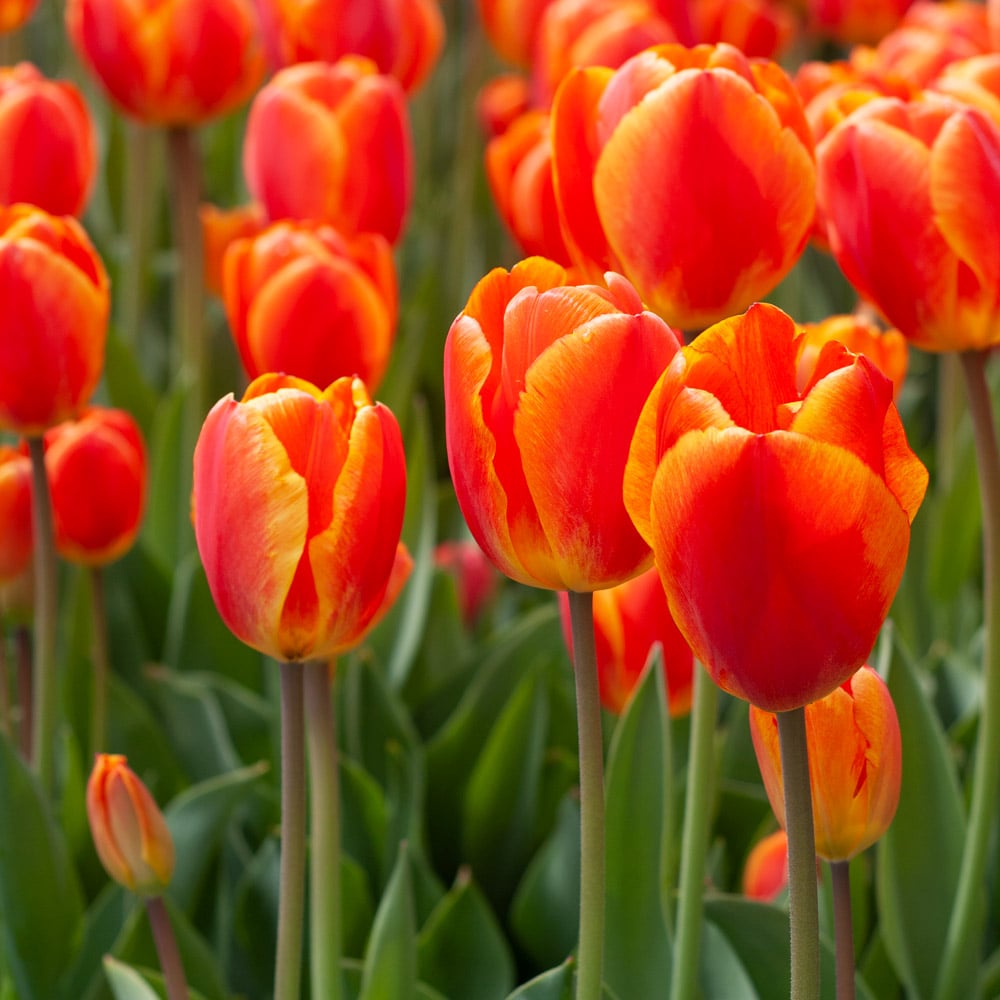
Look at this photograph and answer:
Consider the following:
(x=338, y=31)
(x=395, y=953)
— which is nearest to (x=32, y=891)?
(x=395, y=953)

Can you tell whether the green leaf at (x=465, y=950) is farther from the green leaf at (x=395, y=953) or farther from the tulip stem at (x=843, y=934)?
the tulip stem at (x=843, y=934)

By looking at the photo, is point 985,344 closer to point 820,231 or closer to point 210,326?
point 820,231

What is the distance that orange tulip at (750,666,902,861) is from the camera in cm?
55

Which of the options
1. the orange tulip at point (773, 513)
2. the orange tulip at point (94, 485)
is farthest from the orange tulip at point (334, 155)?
the orange tulip at point (773, 513)

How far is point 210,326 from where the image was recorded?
1.66 meters

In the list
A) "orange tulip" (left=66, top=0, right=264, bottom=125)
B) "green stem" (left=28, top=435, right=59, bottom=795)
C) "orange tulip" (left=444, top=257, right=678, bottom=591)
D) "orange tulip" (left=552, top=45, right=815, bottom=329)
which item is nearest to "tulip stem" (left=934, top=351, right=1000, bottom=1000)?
"orange tulip" (left=552, top=45, right=815, bottom=329)

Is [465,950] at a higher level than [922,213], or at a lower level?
lower

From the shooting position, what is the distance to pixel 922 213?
66cm

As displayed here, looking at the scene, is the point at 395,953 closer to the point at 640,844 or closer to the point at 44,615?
the point at 640,844

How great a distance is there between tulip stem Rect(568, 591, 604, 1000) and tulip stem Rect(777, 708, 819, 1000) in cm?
8

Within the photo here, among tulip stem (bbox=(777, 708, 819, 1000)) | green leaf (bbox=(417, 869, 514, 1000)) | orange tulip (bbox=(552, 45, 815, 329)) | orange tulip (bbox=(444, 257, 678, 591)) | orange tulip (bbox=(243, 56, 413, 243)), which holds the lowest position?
green leaf (bbox=(417, 869, 514, 1000))

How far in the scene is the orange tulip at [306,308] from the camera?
883 millimetres

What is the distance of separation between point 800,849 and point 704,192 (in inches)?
11.7

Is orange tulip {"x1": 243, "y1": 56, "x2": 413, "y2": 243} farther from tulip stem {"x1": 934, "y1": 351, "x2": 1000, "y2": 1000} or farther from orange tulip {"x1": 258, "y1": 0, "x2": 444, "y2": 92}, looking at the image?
tulip stem {"x1": 934, "y1": 351, "x2": 1000, "y2": 1000}
